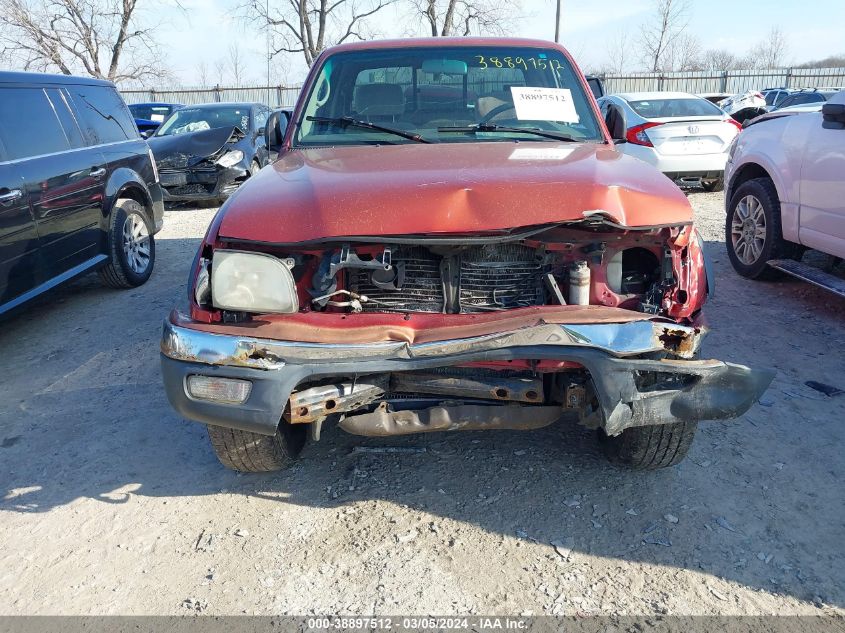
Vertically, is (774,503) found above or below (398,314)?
below

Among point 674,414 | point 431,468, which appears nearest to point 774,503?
point 674,414

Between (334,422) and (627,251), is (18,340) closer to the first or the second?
(334,422)

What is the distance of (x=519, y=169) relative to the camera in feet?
8.49

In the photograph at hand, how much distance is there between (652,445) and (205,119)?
33.5 ft

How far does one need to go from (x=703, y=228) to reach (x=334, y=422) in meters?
6.09

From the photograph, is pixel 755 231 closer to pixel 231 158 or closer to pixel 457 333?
pixel 457 333

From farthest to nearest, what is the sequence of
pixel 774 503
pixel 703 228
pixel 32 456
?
pixel 703 228, pixel 32 456, pixel 774 503

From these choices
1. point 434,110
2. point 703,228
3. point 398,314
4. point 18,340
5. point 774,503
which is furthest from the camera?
point 703,228

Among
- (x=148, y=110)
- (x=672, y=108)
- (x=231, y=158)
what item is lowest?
(x=231, y=158)

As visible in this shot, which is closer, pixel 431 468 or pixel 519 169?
pixel 519 169

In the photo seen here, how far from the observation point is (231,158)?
9.64 metres

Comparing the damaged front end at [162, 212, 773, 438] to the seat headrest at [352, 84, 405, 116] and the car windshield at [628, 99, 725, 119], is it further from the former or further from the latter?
the car windshield at [628, 99, 725, 119]

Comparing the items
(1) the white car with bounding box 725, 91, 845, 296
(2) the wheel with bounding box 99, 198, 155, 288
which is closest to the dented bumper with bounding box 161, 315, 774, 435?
(1) the white car with bounding box 725, 91, 845, 296

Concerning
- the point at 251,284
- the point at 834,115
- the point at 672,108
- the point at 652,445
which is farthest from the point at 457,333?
the point at 672,108
